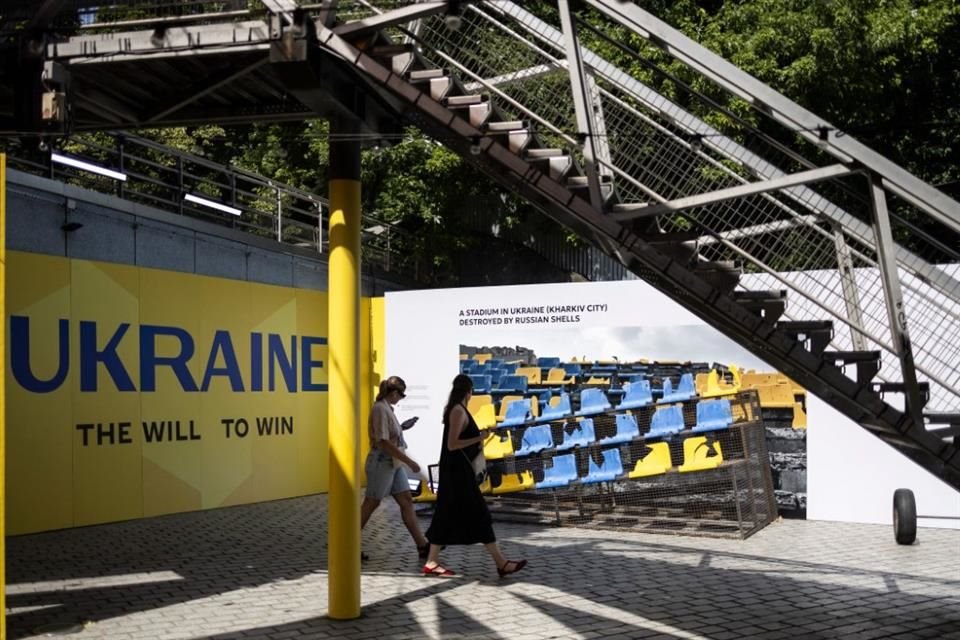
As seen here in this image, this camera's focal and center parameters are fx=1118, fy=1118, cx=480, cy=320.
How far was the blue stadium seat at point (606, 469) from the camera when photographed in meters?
14.2

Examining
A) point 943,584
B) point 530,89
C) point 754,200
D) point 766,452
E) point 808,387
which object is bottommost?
point 943,584

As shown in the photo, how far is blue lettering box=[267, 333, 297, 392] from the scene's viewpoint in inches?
680

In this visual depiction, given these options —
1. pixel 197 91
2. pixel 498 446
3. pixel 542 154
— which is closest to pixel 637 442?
pixel 498 446

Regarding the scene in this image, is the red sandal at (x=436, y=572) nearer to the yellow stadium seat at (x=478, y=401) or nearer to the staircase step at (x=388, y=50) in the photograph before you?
the staircase step at (x=388, y=50)

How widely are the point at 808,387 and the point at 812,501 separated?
6.05 meters

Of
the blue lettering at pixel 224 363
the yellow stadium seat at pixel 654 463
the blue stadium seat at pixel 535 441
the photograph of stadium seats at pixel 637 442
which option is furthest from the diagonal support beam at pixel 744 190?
the blue lettering at pixel 224 363

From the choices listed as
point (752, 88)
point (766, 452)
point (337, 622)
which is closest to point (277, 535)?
point (337, 622)

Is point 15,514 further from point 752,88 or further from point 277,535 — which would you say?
point 752,88

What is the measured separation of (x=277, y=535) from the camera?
1330 cm

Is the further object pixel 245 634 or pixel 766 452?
pixel 766 452

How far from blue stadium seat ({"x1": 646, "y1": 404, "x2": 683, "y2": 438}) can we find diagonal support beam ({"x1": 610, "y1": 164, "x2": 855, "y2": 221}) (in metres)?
6.74

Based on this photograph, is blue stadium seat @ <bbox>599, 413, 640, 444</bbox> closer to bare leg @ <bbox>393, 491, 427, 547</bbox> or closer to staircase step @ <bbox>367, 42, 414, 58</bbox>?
bare leg @ <bbox>393, 491, 427, 547</bbox>

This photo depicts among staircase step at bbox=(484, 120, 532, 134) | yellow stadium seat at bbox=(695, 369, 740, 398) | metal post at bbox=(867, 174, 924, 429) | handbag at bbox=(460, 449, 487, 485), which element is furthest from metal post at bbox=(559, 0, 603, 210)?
yellow stadium seat at bbox=(695, 369, 740, 398)

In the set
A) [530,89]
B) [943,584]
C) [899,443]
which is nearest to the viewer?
[899,443]
